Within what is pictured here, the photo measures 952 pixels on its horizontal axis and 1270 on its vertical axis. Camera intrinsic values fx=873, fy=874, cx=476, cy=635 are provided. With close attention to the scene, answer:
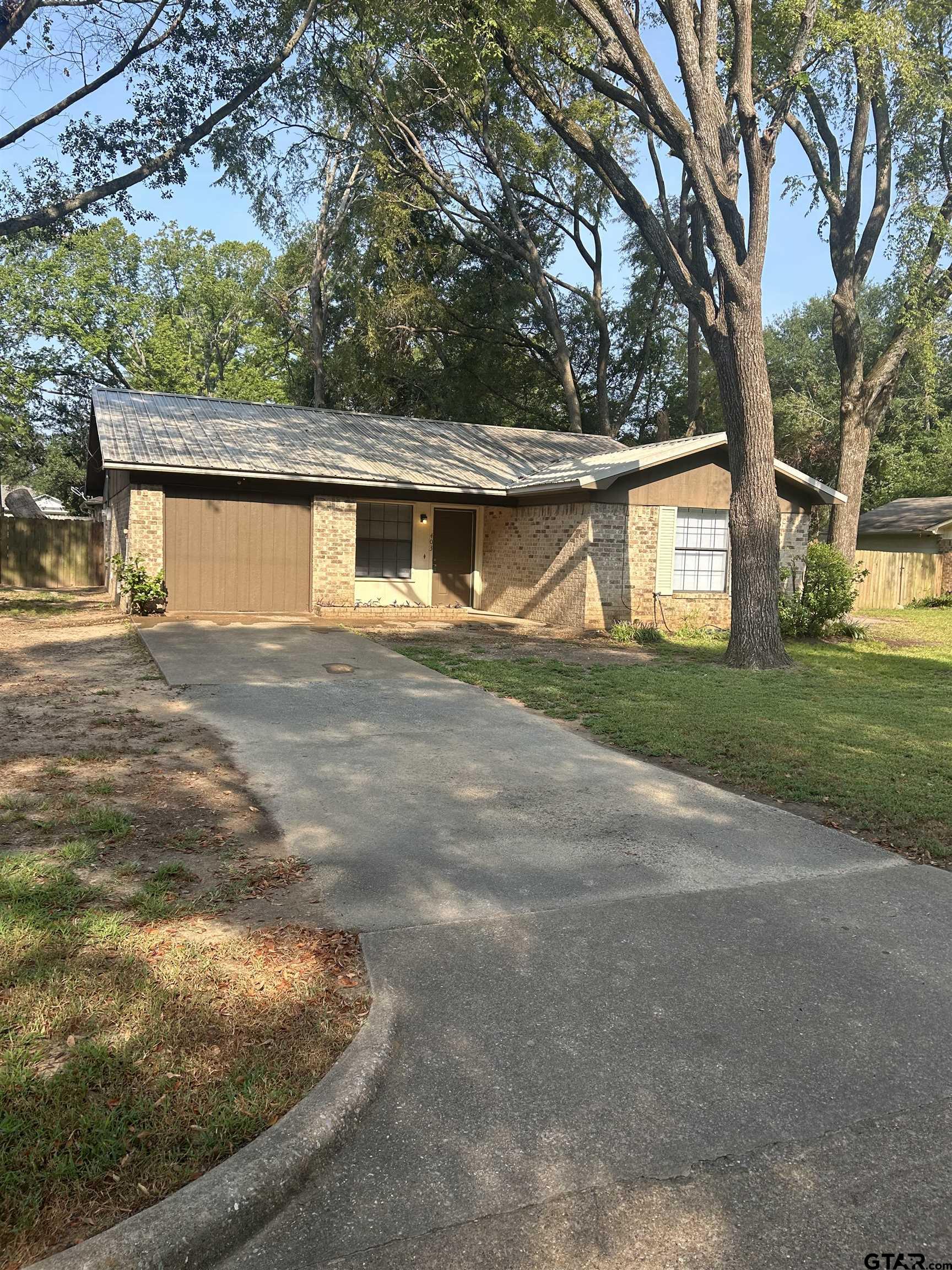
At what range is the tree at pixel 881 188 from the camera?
57.1 ft

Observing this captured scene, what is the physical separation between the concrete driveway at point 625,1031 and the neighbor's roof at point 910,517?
992 inches

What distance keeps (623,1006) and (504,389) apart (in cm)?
2878

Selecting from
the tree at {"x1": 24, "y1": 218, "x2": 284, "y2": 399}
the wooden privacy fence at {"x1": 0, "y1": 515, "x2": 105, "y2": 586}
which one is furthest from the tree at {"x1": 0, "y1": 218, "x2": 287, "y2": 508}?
the wooden privacy fence at {"x1": 0, "y1": 515, "x2": 105, "y2": 586}

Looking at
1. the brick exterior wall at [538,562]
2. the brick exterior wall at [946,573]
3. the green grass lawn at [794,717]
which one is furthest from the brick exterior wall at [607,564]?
the brick exterior wall at [946,573]

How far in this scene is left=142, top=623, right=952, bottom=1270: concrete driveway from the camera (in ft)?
7.41

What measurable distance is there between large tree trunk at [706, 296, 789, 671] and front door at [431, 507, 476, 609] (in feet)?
25.7

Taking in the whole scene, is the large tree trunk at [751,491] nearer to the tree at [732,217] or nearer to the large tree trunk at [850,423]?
the tree at [732,217]

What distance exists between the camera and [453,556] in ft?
64.3

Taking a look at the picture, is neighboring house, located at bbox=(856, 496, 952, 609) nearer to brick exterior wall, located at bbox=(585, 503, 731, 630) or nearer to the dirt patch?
brick exterior wall, located at bbox=(585, 503, 731, 630)

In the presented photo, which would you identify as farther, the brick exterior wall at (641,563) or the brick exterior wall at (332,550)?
the brick exterior wall at (332,550)

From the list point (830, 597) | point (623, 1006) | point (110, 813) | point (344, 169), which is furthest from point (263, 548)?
point (344, 169)

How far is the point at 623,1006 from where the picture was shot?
328cm

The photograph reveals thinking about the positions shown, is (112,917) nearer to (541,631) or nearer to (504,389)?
(541,631)

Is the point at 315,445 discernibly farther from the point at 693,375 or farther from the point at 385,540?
the point at 693,375
